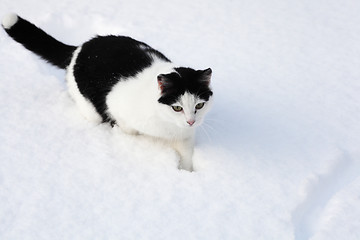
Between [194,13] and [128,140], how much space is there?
2.09 metres

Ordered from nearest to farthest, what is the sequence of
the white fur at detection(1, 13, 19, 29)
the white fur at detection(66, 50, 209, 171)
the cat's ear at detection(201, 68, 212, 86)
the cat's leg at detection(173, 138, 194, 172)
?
1. the cat's ear at detection(201, 68, 212, 86)
2. the white fur at detection(66, 50, 209, 171)
3. the cat's leg at detection(173, 138, 194, 172)
4. the white fur at detection(1, 13, 19, 29)

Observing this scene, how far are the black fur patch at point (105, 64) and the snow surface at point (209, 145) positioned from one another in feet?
0.86

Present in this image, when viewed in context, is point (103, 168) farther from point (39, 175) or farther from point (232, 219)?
point (232, 219)

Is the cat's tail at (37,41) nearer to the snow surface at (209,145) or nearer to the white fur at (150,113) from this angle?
the snow surface at (209,145)

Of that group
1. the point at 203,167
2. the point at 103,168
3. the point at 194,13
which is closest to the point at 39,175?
the point at 103,168

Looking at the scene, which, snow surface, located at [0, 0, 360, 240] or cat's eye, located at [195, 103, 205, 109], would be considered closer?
snow surface, located at [0, 0, 360, 240]

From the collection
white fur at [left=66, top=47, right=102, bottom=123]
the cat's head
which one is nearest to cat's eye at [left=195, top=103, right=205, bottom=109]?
the cat's head

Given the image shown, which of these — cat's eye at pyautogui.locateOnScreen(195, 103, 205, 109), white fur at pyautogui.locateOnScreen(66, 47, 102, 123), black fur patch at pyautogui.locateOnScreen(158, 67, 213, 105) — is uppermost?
black fur patch at pyautogui.locateOnScreen(158, 67, 213, 105)

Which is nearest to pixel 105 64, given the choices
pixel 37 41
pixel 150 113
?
pixel 150 113

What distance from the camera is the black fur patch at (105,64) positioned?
2.78 m

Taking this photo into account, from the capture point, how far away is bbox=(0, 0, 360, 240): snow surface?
229 centimetres

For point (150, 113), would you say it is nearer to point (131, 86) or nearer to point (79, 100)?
point (131, 86)

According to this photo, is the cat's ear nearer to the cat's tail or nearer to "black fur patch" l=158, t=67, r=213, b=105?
"black fur patch" l=158, t=67, r=213, b=105

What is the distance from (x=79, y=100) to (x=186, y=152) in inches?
35.9
